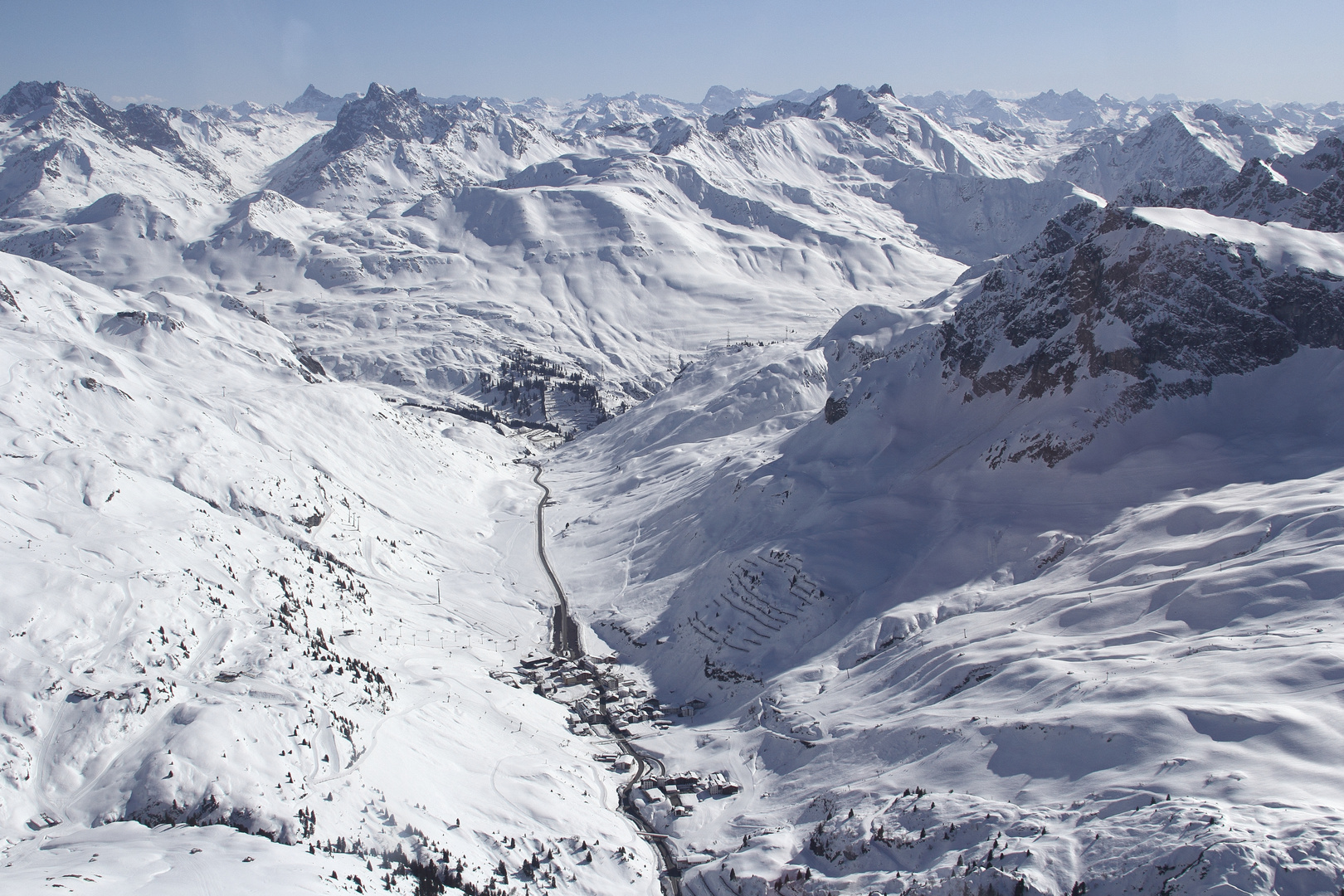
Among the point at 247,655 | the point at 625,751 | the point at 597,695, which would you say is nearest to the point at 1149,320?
the point at 625,751

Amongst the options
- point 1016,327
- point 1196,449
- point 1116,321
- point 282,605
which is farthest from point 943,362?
point 282,605

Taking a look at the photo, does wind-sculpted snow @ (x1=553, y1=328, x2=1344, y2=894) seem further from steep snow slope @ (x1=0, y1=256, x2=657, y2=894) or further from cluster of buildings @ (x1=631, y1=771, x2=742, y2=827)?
steep snow slope @ (x1=0, y1=256, x2=657, y2=894)

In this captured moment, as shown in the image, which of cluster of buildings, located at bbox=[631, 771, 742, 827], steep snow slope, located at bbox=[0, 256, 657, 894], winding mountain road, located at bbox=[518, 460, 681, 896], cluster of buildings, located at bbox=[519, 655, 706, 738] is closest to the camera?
steep snow slope, located at bbox=[0, 256, 657, 894]

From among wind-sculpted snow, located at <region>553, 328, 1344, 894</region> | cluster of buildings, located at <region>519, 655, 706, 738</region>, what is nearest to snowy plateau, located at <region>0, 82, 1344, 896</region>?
wind-sculpted snow, located at <region>553, 328, 1344, 894</region>

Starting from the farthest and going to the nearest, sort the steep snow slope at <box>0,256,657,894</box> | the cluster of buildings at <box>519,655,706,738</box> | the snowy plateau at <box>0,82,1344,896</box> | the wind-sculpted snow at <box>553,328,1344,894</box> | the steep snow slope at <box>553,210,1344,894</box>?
the cluster of buildings at <box>519,655,706,738</box>
the steep snow slope at <box>0,256,657,894</box>
the snowy plateau at <box>0,82,1344,896</box>
the steep snow slope at <box>553,210,1344,894</box>
the wind-sculpted snow at <box>553,328,1344,894</box>

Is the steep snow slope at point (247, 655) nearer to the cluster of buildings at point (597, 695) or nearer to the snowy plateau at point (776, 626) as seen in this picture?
the snowy plateau at point (776, 626)

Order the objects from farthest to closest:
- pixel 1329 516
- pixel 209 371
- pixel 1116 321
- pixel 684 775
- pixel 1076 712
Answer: pixel 209 371, pixel 1116 321, pixel 684 775, pixel 1329 516, pixel 1076 712

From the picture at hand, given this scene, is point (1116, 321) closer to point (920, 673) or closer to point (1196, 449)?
point (1196, 449)
